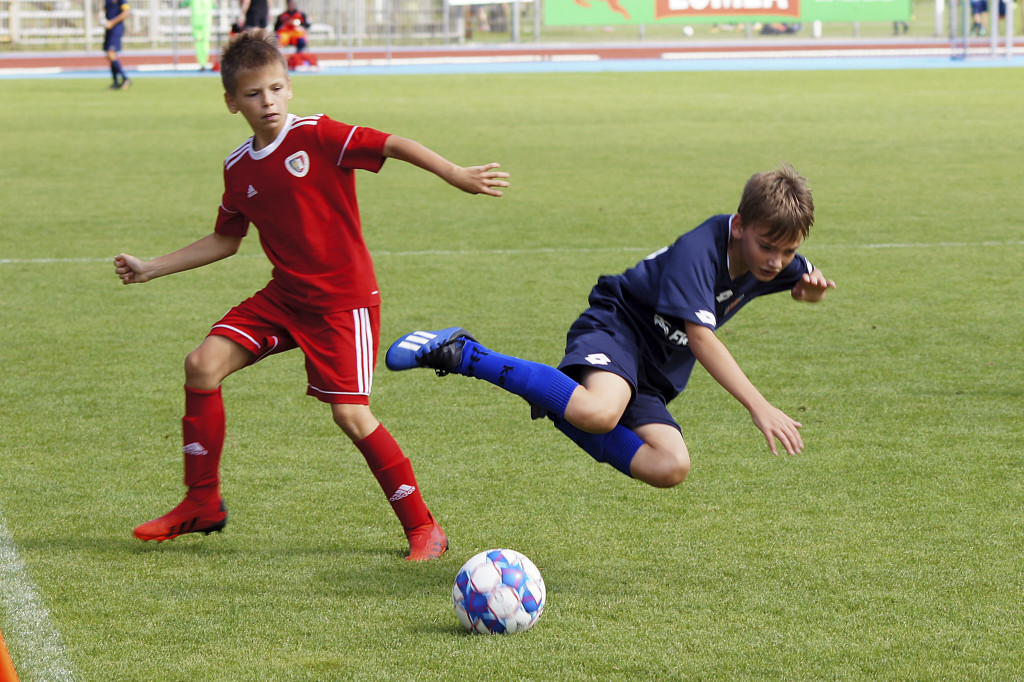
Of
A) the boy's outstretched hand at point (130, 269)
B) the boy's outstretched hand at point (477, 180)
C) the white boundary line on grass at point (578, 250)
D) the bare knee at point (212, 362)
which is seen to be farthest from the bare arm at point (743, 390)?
the white boundary line on grass at point (578, 250)

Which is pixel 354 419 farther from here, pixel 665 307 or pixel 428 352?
pixel 665 307

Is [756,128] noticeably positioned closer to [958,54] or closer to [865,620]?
[865,620]

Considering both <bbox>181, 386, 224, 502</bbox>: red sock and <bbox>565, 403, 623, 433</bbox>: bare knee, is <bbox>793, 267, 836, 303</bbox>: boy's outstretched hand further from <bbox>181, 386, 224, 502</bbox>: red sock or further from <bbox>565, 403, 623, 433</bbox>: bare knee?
<bbox>181, 386, 224, 502</bbox>: red sock

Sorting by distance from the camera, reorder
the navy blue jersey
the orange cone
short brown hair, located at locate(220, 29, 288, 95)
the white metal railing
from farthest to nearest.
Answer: the white metal railing < short brown hair, located at locate(220, 29, 288, 95) < the navy blue jersey < the orange cone

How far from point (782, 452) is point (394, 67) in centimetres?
2470

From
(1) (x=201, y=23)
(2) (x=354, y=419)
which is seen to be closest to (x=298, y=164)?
(2) (x=354, y=419)

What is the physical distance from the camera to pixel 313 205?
12.9ft

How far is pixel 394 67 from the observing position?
93.5 feet

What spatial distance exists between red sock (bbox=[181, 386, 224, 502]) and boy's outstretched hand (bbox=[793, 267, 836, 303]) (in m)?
1.90

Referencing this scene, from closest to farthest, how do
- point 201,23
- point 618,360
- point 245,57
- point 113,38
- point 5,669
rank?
point 5,669
point 245,57
point 618,360
point 113,38
point 201,23

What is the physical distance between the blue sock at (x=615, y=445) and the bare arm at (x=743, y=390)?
0.39 m

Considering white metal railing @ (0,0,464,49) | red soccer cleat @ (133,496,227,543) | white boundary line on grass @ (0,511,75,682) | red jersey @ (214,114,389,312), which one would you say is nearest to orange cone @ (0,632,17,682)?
white boundary line on grass @ (0,511,75,682)

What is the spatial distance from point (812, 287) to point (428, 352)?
4.14 ft

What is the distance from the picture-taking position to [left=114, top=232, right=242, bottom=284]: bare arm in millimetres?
4137
